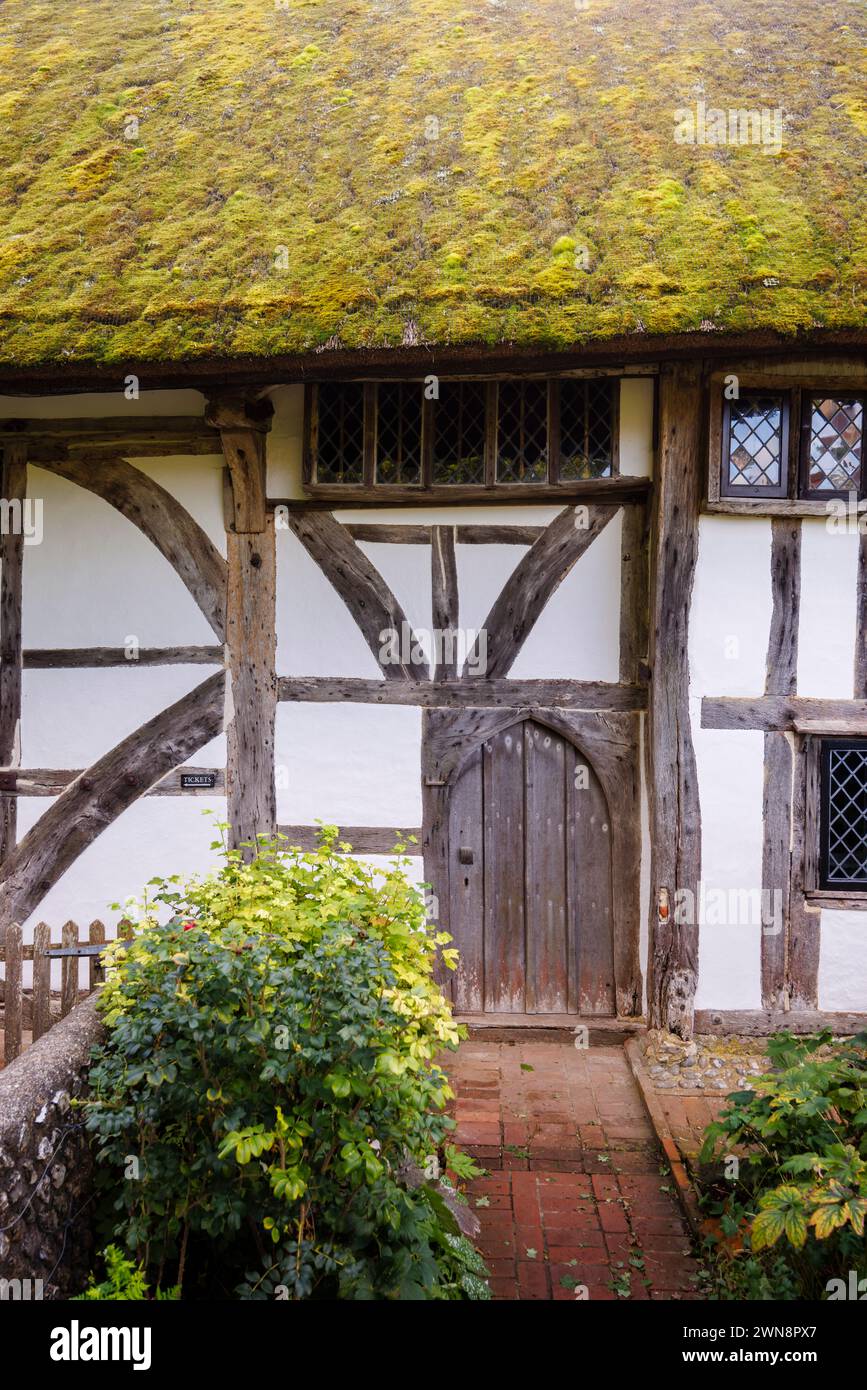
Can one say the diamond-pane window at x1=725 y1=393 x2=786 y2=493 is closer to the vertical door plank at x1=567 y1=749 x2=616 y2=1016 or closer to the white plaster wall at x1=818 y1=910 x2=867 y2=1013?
the vertical door plank at x1=567 y1=749 x2=616 y2=1016

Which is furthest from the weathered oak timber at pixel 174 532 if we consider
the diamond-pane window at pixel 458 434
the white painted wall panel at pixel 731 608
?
the white painted wall panel at pixel 731 608

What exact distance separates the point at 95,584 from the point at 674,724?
4.05 meters

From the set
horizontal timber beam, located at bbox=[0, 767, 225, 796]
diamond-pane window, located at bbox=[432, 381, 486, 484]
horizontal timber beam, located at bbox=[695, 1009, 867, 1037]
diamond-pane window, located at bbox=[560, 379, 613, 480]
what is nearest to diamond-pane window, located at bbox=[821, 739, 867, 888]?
horizontal timber beam, located at bbox=[695, 1009, 867, 1037]

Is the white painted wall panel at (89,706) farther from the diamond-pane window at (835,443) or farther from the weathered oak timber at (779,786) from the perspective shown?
the diamond-pane window at (835,443)

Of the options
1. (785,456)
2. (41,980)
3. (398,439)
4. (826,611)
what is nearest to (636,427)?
(785,456)

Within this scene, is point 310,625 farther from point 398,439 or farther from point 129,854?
point 129,854

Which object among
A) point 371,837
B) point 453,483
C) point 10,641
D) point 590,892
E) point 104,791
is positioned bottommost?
point 590,892

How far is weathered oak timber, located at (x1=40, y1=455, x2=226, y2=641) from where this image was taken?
5.78m

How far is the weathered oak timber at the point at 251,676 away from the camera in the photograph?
577cm

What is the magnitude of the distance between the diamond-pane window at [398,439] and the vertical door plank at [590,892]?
7.35 ft

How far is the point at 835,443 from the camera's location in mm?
5402

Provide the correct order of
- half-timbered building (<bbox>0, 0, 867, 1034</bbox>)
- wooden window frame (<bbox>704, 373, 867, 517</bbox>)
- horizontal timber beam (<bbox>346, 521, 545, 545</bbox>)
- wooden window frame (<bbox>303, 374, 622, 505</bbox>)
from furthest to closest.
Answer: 1. horizontal timber beam (<bbox>346, 521, 545, 545</bbox>)
2. wooden window frame (<bbox>303, 374, 622, 505</bbox>)
3. wooden window frame (<bbox>704, 373, 867, 517</bbox>)
4. half-timbered building (<bbox>0, 0, 867, 1034</bbox>)

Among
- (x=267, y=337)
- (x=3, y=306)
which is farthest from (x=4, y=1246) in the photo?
(x=3, y=306)

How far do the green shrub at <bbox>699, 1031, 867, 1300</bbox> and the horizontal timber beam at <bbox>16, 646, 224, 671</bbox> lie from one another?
4.12m
